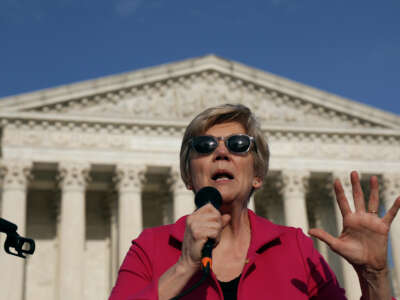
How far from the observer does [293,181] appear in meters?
30.0

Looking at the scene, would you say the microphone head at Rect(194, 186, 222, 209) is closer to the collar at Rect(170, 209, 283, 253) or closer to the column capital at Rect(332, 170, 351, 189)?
the collar at Rect(170, 209, 283, 253)

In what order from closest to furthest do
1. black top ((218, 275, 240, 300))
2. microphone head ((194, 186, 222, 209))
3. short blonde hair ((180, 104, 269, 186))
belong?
microphone head ((194, 186, 222, 209)) < black top ((218, 275, 240, 300)) < short blonde hair ((180, 104, 269, 186))

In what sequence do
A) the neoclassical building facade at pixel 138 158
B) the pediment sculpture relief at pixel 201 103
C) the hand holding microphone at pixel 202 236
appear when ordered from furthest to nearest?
the pediment sculpture relief at pixel 201 103 < the neoclassical building facade at pixel 138 158 < the hand holding microphone at pixel 202 236

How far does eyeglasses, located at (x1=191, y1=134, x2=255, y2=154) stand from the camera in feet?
12.5

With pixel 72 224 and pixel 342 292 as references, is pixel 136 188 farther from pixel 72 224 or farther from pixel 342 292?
pixel 342 292

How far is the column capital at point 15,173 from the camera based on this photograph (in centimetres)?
2655

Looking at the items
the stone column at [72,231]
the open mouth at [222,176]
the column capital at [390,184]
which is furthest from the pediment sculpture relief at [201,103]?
the open mouth at [222,176]

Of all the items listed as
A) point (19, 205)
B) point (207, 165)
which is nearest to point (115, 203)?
point (19, 205)

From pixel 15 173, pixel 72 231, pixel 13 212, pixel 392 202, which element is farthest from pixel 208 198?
pixel 392 202

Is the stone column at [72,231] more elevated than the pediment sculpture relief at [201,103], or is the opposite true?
the pediment sculpture relief at [201,103]

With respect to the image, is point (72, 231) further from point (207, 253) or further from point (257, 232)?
point (207, 253)

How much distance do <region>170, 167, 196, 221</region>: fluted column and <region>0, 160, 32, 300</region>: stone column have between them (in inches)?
294

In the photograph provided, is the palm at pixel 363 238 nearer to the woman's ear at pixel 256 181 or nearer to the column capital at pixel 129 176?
the woman's ear at pixel 256 181

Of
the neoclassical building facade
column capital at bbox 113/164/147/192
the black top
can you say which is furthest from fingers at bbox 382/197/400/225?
column capital at bbox 113/164/147/192
